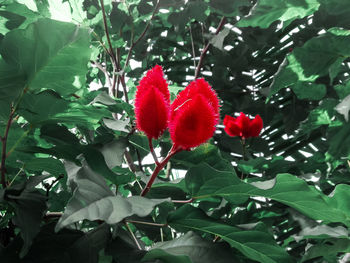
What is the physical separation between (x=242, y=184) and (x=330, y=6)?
0.55 m

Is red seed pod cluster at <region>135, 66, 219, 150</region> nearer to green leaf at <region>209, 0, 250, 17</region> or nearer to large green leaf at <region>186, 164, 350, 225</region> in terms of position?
large green leaf at <region>186, 164, 350, 225</region>

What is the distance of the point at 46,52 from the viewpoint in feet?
1.63

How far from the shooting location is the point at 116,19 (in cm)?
125

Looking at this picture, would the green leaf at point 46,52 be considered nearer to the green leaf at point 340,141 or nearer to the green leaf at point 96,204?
the green leaf at point 96,204

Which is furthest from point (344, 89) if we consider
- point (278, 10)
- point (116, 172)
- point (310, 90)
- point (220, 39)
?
point (116, 172)

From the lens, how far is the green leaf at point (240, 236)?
54 centimetres

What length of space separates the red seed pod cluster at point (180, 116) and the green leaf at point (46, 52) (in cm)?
9

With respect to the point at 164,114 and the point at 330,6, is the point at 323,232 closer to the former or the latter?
the point at 164,114

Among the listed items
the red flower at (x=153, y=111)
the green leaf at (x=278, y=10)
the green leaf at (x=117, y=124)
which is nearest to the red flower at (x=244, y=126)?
the green leaf at (x=278, y=10)

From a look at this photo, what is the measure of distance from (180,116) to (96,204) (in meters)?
0.14

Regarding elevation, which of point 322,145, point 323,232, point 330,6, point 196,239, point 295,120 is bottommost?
point 322,145

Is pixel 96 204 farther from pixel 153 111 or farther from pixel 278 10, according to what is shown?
pixel 278 10

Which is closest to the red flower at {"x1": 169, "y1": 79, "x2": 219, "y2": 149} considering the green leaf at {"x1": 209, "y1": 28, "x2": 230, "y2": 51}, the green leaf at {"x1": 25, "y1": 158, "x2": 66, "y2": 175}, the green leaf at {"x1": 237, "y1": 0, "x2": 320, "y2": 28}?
the green leaf at {"x1": 25, "y1": 158, "x2": 66, "y2": 175}

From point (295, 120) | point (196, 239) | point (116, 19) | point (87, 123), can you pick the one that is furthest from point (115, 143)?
point (295, 120)
